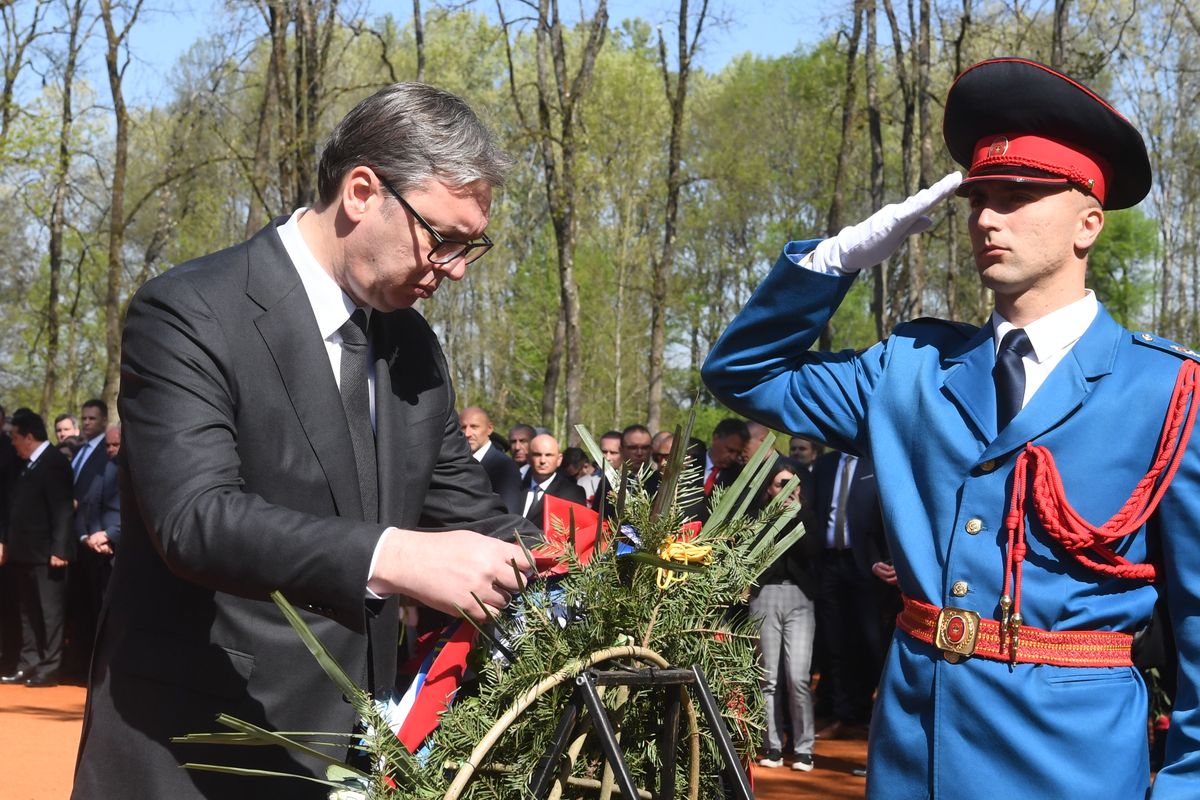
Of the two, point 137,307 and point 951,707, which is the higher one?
point 137,307

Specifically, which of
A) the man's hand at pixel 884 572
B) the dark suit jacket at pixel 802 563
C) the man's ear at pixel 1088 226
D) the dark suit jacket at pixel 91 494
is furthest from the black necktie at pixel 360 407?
the dark suit jacket at pixel 91 494

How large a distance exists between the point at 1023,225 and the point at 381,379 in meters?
1.18

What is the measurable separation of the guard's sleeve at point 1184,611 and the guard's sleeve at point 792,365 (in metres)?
0.58

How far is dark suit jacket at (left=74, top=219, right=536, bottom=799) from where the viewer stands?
199 cm

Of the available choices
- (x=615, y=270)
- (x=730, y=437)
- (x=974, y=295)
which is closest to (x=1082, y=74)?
(x=730, y=437)

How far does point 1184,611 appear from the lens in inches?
89.6

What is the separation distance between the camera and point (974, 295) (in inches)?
1131

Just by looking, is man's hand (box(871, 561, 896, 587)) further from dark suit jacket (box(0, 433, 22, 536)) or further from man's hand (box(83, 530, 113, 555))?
dark suit jacket (box(0, 433, 22, 536))

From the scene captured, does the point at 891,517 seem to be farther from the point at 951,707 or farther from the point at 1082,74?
the point at 1082,74

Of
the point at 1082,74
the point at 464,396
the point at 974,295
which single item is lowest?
the point at 464,396

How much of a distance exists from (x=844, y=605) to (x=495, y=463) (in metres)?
2.72

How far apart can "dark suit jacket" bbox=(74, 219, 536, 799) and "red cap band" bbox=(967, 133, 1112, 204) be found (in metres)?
1.22

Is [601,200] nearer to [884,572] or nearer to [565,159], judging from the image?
[565,159]

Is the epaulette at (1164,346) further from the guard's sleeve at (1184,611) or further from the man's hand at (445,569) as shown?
the man's hand at (445,569)
